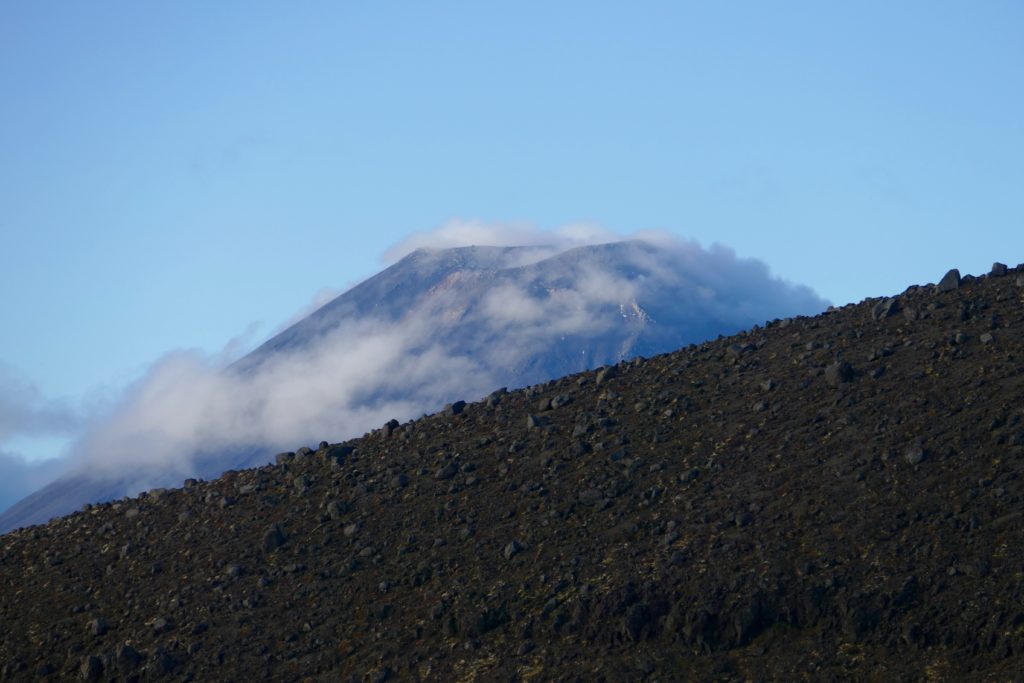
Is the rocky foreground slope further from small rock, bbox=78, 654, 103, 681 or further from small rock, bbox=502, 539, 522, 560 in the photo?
small rock, bbox=78, 654, 103, 681

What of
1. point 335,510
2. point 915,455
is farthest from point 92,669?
point 915,455

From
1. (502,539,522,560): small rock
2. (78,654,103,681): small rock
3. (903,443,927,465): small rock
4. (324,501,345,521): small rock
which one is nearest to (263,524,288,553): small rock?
(324,501,345,521): small rock

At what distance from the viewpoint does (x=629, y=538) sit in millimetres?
30234

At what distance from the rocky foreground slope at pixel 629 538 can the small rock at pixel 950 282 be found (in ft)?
0.34

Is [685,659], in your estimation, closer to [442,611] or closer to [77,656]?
[442,611]

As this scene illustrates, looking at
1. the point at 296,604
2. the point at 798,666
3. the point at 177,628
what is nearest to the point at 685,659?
the point at 798,666

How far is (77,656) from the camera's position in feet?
106

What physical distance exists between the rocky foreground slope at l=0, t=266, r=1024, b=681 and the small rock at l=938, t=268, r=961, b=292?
4.1 inches

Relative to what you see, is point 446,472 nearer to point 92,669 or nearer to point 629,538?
point 629,538

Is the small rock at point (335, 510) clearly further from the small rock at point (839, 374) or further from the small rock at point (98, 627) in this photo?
the small rock at point (839, 374)

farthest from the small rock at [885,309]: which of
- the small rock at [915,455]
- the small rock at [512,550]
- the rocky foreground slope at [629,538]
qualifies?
the small rock at [512,550]

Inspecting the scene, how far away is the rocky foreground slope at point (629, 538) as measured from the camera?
26.6 meters

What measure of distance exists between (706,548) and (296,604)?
346 inches

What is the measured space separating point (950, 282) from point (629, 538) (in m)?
12.1
